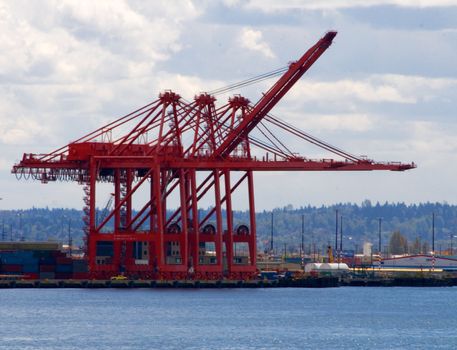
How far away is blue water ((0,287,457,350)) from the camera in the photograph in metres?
86.9

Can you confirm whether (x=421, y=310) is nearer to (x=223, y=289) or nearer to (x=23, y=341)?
(x=223, y=289)

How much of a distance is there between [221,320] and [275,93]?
32978 millimetres

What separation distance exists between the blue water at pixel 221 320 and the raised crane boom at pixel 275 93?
39.0 feet

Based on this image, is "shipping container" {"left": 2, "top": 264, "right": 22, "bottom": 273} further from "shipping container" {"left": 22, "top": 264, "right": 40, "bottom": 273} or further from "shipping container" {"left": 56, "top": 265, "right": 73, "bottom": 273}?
"shipping container" {"left": 56, "top": 265, "right": 73, "bottom": 273}

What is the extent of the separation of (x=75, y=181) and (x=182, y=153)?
956 centimetres

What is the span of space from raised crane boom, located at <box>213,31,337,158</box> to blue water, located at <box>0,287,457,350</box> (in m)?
11.9

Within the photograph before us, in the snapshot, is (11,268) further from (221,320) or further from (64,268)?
(221,320)

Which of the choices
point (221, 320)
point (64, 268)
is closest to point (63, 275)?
point (64, 268)

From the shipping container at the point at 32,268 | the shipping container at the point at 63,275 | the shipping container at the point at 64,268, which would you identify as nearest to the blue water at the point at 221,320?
the shipping container at the point at 32,268

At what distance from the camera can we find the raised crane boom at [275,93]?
129 m

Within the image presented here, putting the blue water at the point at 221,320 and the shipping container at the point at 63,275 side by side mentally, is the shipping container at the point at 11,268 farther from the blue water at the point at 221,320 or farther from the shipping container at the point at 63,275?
the blue water at the point at 221,320

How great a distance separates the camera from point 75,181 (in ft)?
443

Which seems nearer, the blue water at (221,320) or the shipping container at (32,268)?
the blue water at (221,320)

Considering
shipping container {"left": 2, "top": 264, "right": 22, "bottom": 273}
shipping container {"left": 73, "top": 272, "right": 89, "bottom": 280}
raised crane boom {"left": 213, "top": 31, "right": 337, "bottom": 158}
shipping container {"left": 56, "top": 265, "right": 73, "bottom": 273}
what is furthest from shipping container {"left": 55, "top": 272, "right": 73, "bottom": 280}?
raised crane boom {"left": 213, "top": 31, "right": 337, "bottom": 158}
